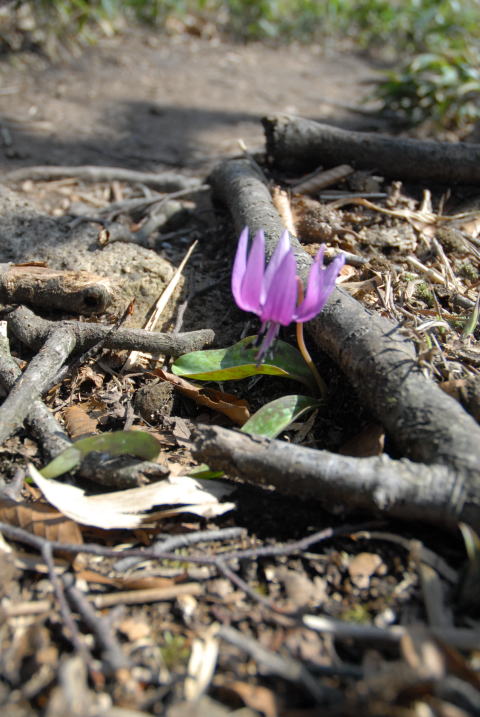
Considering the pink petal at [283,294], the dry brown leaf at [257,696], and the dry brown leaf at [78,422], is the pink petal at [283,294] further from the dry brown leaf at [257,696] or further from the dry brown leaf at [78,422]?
the dry brown leaf at [257,696]

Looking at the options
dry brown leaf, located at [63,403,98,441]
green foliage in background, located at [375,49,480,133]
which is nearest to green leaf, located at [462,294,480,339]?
dry brown leaf, located at [63,403,98,441]

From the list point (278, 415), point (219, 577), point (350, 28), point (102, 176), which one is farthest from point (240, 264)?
point (350, 28)

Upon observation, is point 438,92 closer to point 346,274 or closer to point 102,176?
point 102,176

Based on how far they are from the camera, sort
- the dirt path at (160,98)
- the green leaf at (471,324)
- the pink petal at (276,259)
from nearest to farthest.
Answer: the pink petal at (276,259) < the green leaf at (471,324) < the dirt path at (160,98)

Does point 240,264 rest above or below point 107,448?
above

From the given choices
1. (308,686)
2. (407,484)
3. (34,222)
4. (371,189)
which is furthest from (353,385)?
(34,222)

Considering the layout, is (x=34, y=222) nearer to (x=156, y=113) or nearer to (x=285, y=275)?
(x=285, y=275)

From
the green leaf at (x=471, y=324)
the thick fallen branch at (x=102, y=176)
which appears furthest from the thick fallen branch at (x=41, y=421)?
the thick fallen branch at (x=102, y=176)
